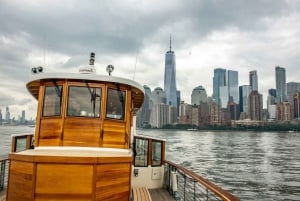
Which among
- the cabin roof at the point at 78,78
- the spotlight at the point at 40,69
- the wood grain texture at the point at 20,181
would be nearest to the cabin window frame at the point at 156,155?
the cabin roof at the point at 78,78

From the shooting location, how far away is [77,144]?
595cm

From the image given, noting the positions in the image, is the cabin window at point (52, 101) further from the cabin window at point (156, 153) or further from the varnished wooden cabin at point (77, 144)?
the cabin window at point (156, 153)

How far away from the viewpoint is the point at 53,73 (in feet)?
20.1

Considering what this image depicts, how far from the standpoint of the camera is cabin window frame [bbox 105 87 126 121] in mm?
6312

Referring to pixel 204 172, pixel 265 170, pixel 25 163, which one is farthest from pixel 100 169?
pixel 265 170

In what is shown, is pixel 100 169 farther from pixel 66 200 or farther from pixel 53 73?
pixel 53 73

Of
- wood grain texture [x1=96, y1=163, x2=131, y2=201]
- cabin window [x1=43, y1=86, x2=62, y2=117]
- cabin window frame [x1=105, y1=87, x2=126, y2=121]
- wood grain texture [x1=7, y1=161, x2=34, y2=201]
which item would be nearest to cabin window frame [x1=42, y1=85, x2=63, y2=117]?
cabin window [x1=43, y1=86, x2=62, y2=117]

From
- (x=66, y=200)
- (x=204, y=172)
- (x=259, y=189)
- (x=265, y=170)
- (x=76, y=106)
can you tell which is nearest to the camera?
(x=66, y=200)

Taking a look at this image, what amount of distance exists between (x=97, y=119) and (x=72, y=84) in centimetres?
89

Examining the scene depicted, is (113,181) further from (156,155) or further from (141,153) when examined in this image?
(156,155)

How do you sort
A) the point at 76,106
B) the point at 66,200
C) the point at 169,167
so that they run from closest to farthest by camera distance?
the point at 66,200, the point at 76,106, the point at 169,167

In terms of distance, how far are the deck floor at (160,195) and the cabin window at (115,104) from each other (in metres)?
3.34

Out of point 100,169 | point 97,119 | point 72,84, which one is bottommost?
point 100,169

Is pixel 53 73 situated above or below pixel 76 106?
above
